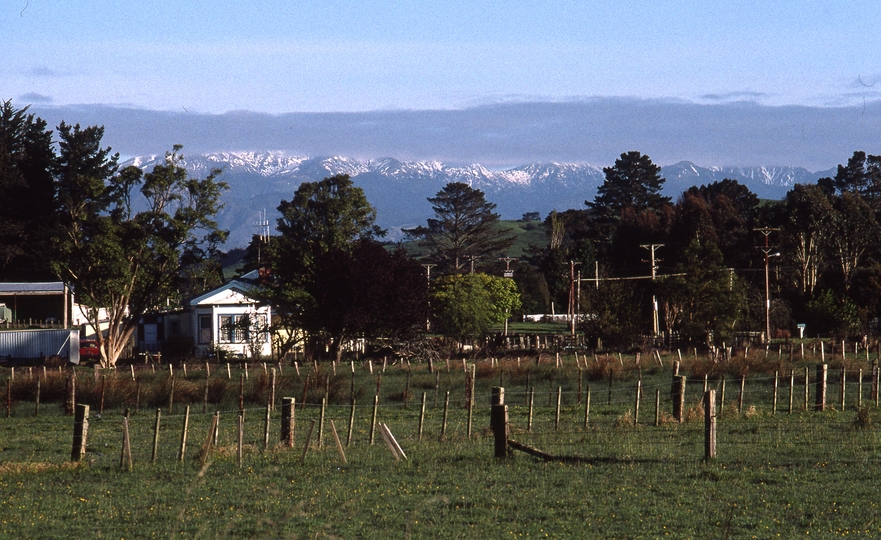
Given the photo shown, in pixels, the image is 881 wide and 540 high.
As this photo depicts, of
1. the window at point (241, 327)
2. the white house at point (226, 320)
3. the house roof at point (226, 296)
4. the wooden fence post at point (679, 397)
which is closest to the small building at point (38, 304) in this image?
the white house at point (226, 320)

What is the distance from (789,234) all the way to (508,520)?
76.8 m

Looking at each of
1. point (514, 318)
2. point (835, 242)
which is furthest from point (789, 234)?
point (514, 318)

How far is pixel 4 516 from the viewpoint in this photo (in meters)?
12.9

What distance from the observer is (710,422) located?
16.4 meters

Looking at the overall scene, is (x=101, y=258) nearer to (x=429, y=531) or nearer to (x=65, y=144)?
(x=65, y=144)

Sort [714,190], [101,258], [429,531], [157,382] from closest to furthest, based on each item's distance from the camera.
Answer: [429,531], [157,382], [101,258], [714,190]

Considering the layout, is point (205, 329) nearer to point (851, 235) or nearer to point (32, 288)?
point (32, 288)

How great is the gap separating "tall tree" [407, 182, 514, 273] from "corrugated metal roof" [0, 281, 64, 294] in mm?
56659

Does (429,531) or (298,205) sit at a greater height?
(298,205)

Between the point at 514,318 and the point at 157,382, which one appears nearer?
the point at 157,382

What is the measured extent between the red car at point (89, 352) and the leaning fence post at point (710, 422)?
46.4m

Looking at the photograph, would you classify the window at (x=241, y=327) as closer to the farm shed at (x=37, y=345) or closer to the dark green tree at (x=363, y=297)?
the dark green tree at (x=363, y=297)

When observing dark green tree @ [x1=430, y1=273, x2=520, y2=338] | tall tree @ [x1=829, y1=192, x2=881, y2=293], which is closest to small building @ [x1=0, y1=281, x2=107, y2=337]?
dark green tree @ [x1=430, y1=273, x2=520, y2=338]

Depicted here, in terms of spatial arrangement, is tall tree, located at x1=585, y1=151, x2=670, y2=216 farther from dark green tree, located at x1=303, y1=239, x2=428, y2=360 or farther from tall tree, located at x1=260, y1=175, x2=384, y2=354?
dark green tree, located at x1=303, y1=239, x2=428, y2=360
